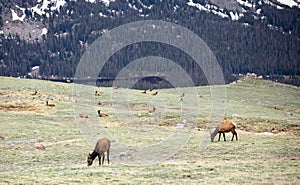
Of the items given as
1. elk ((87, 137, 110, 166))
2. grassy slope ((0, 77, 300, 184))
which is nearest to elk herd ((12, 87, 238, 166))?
elk ((87, 137, 110, 166))

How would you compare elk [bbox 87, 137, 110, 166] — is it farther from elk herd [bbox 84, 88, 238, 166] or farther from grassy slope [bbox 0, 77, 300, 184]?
grassy slope [bbox 0, 77, 300, 184]

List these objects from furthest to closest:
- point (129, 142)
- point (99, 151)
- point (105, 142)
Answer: point (129, 142) < point (105, 142) < point (99, 151)

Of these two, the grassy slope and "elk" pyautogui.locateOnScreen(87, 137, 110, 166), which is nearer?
the grassy slope

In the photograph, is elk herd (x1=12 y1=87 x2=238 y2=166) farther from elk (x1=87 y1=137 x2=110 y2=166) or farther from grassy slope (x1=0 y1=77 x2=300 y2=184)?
grassy slope (x1=0 y1=77 x2=300 y2=184)

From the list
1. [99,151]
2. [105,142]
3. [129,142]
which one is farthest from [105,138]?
[129,142]

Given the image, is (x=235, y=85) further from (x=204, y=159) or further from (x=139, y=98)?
(x=204, y=159)

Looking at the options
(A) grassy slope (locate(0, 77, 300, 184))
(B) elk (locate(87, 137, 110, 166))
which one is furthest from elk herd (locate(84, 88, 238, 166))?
(A) grassy slope (locate(0, 77, 300, 184))

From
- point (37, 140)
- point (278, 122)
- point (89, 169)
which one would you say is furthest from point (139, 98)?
point (89, 169)

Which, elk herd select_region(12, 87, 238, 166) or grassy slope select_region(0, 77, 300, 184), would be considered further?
elk herd select_region(12, 87, 238, 166)

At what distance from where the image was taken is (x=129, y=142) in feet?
133

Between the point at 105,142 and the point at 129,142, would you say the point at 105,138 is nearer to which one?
the point at 105,142

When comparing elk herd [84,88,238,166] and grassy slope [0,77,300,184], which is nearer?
grassy slope [0,77,300,184]

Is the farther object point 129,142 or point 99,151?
point 129,142

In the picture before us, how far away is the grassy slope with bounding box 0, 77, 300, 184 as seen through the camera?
91.8 ft
